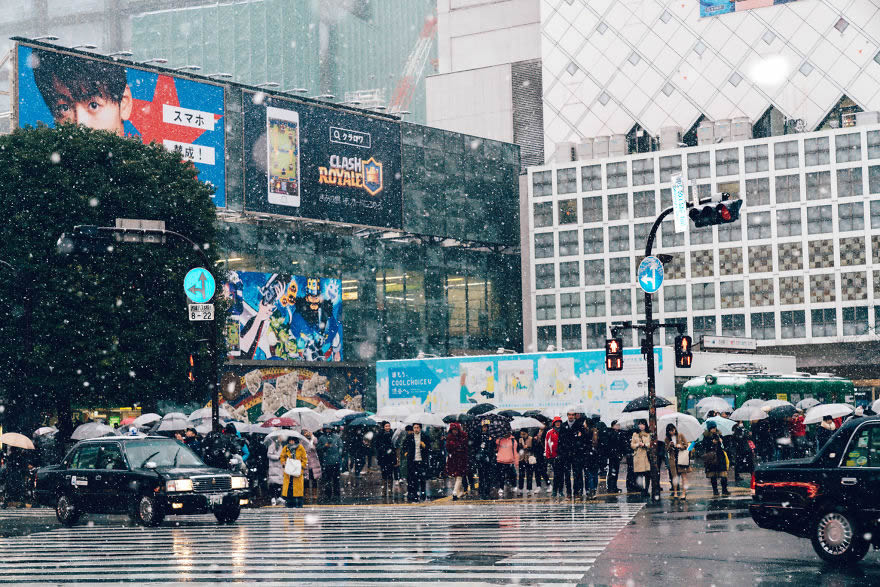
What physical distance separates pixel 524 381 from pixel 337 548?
32825 mm

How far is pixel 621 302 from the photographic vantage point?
8544 cm

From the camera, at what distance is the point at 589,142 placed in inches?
3563

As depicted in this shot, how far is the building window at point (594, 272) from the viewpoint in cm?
8588

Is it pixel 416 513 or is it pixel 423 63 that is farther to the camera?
pixel 423 63

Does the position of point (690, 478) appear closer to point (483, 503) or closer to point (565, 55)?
point (483, 503)

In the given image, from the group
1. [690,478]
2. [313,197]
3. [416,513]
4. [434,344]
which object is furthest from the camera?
[434,344]

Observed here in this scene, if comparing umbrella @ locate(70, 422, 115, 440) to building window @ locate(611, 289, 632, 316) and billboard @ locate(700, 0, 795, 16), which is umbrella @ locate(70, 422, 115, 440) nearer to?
building window @ locate(611, 289, 632, 316)

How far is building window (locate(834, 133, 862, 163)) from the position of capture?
257ft

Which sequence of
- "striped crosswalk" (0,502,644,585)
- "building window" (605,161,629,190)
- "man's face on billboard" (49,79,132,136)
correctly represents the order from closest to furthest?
1. "striped crosswalk" (0,502,644,585)
2. "man's face on billboard" (49,79,132,136)
3. "building window" (605,161,629,190)

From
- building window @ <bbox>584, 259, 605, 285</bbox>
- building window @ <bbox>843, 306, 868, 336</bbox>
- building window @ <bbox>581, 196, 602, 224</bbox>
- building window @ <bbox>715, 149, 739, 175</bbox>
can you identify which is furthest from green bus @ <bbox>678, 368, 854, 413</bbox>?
building window @ <bbox>581, 196, 602, 224</bbox>

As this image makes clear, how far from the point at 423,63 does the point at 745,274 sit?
75071 millimetres

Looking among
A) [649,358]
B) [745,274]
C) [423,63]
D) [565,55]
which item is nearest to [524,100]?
[565,55]

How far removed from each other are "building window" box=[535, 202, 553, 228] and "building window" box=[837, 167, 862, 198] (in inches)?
744

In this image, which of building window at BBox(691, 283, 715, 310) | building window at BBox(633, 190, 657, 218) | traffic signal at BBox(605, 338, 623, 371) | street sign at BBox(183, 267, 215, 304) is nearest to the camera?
traffic signal at BBox(605, 338, 623, 371)
